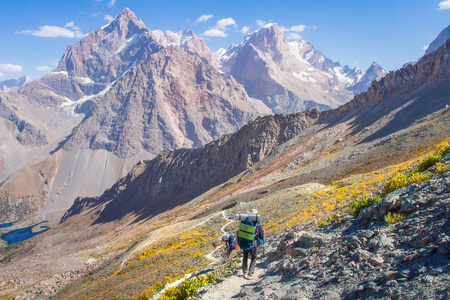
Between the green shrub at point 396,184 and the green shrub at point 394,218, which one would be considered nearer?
the green shrub at point 394,218

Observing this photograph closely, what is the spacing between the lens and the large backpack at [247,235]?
9400 millimetres

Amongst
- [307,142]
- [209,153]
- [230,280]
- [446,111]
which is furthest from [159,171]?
[230,280]

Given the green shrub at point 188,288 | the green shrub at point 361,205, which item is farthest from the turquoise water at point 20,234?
the green shrub at point 361,205

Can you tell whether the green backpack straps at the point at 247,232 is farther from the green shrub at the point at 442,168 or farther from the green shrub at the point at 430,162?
the green shrub at the point at 430,162

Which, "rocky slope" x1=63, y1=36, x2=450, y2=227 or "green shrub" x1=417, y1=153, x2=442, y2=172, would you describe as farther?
"rocky slope" x1=63, y1=36, x2=450, y2=227

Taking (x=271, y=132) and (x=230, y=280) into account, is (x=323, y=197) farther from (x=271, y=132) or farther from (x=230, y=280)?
(x=271, y=132)

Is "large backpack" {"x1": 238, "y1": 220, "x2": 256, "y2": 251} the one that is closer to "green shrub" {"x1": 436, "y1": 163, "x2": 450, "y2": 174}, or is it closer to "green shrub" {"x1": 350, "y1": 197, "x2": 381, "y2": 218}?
"green shrub" {"x1": 350, "y1": 197, "x2": 381, "y2": 218}

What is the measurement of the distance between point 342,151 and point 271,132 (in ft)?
143

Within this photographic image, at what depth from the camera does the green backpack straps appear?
9383 millimetres

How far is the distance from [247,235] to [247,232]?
9 centimetres

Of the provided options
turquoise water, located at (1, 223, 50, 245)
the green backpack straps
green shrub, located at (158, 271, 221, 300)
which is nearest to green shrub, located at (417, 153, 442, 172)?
the green backpack straps

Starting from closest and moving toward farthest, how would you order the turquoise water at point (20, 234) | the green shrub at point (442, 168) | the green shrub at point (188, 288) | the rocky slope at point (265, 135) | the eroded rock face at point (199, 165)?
the green shrub at point (188, 288) < the green shrub at point (442, 168) < the rocky slope at point (265, 135) < the eroded rock face at point (199, 165) < the turquoise water at point (20, 234)

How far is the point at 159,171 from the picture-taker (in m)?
125

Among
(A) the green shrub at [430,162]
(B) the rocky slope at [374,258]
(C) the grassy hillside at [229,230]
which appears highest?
(A) the green shrub at [430,162]
